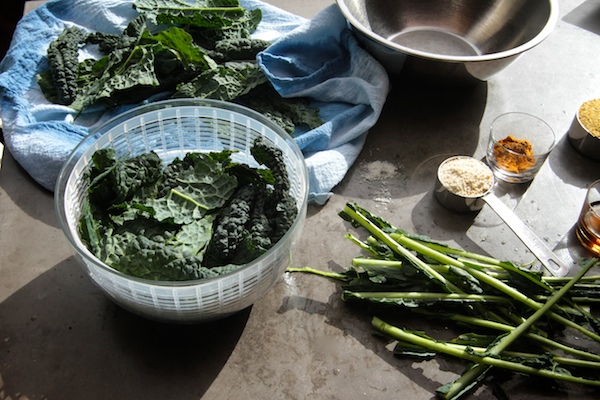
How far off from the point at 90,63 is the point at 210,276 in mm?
828

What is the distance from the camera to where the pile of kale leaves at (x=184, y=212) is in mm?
999

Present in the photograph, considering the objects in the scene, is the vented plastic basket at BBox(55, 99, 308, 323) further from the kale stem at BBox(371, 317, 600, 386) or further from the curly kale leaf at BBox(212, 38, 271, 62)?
the curly kale leaf at BBox(212, 38, 271, 62)

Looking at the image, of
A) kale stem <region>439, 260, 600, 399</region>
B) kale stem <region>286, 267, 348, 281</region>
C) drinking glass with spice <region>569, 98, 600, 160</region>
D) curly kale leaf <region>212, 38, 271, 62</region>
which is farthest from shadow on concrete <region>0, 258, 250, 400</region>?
drinking glass with spice <region>569, 98, 600, 160</region>

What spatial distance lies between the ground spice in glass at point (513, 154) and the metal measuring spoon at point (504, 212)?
69mm

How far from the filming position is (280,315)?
3.76 ft

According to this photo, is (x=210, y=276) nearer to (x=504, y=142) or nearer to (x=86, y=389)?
(x=86, y=389)

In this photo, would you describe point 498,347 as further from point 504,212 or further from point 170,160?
point 170,160

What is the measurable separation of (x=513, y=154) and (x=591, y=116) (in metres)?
0.26

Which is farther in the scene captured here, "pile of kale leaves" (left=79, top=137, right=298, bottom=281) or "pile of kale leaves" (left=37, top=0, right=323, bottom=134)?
"pile of kale leaves" (left=37, top=0, right=323, bottom=134)

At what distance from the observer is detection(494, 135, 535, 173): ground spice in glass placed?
4.48 ft

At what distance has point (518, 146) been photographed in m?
1.39

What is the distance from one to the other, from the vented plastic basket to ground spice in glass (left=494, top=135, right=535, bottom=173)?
55cm

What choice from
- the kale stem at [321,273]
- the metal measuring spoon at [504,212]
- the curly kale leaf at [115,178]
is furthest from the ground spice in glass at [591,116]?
the curly kale leaf at [115,178]

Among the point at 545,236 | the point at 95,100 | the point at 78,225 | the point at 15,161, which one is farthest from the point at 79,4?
the point at 545,236
